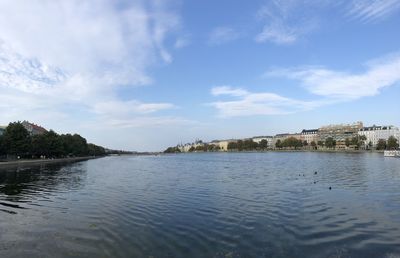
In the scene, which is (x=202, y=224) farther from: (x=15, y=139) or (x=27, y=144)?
(x=27, y=144)

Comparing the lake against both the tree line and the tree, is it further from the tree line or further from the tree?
the tree line

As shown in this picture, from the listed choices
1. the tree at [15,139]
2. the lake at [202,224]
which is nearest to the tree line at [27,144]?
the tree at [15,139]

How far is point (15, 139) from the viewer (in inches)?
4739

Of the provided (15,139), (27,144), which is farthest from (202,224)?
(27,144)

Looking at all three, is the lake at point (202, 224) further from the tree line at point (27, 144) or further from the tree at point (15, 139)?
the tree line at point (27, 144)

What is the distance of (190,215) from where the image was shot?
2720cm

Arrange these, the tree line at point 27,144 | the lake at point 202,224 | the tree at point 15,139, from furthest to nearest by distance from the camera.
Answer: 1. the tree line at point 27,144
2. the tree at point 15,139
3. the lake at point 202,224

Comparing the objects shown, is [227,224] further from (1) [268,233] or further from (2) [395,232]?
(2) [395,232]

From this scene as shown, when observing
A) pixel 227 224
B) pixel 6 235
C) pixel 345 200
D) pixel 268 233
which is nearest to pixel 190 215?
pixel 227 224

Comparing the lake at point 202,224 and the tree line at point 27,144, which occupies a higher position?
the tree line at point 27,144

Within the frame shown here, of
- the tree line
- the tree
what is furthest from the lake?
the tree line

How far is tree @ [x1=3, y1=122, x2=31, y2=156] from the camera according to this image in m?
118

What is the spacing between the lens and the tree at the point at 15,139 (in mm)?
118438

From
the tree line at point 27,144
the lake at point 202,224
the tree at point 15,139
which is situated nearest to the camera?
the lake at point 202,224
